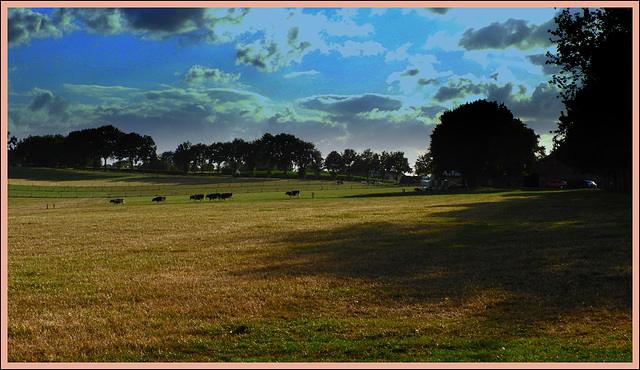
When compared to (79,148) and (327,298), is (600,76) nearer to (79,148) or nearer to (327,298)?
(327,298)

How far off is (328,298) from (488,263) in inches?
256

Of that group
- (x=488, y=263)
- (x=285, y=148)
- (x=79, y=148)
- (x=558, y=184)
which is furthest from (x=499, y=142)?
(x=79, y=148)

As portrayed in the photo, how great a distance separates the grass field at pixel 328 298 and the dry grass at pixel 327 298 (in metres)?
0.05

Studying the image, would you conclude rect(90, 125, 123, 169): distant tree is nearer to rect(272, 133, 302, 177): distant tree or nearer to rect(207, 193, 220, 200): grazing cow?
rect(272, 133, 302, 177): distant tree

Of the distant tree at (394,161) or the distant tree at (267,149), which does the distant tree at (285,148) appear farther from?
the distant tree at (394,161)

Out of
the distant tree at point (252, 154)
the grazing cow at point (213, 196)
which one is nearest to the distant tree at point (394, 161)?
the distant tree at point (252, 154)

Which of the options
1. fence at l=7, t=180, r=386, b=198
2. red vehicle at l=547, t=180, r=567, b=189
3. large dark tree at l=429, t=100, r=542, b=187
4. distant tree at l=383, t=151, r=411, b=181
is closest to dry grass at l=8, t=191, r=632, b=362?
large dark tree at l=429, t=100, r=542, b=187

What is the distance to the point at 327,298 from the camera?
1155cm

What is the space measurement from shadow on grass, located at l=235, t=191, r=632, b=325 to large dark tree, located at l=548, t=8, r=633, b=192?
242 inches

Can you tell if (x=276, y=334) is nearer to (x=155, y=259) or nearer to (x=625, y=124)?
(x=155, y=259)

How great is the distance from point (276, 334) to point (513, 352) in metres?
4.15

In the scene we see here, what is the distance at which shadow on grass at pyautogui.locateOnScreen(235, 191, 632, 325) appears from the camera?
11.2 metres

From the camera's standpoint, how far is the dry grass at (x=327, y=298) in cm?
832

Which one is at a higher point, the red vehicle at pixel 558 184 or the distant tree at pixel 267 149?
the distant tree at pixel 267 149
